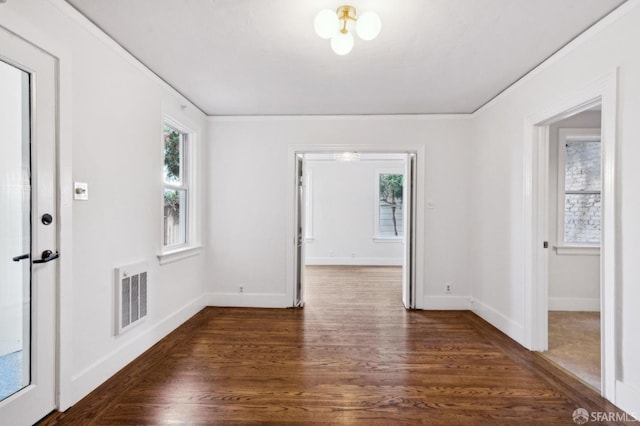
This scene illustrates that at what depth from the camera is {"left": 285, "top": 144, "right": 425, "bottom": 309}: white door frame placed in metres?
4.07

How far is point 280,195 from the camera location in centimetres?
416

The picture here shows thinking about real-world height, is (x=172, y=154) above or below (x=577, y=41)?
below

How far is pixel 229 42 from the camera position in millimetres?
2400

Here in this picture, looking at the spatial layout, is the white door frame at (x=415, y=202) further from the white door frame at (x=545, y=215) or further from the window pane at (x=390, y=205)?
the window pane at (x=390, y=205)

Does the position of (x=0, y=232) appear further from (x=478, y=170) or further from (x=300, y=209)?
(x=478, y=170)

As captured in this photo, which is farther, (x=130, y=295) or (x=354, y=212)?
(x=354, y=212)

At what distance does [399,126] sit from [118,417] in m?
3.91

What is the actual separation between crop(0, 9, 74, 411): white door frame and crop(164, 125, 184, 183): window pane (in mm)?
1444

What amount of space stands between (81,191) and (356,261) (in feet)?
19.9

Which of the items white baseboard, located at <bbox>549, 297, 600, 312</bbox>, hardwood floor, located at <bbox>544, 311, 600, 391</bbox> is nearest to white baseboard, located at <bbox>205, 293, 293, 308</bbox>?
hardwood floor, located at <bbox>544, 311, 600, 391</bbox>

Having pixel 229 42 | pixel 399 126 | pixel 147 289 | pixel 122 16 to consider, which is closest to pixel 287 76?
pixel 229 42

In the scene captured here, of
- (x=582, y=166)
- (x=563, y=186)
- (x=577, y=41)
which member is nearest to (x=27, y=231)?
(x=577, y=41)

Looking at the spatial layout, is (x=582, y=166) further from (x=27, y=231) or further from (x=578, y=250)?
(x=27, y=231)

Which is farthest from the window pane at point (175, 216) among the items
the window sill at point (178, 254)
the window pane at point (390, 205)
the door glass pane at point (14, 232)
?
the window pane at point (390, 205)
